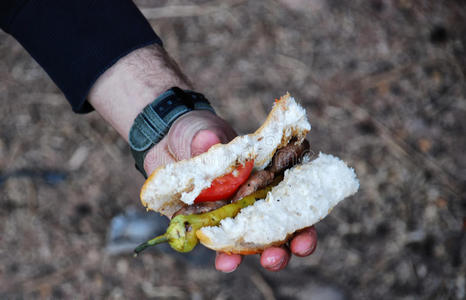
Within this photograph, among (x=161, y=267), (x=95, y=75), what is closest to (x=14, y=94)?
(x=95, y=75)

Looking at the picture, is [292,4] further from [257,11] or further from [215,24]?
[215,24]

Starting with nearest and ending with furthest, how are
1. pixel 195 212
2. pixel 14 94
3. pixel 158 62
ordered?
pixel 195 212 < pixel 158 62 < pixel 14 94

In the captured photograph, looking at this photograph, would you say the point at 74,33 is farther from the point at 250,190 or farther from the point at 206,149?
the point at 250,190

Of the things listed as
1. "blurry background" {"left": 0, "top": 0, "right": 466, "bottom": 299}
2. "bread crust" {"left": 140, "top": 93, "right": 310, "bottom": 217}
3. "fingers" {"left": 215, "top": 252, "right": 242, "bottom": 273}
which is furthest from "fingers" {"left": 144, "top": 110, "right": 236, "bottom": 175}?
"blurry background" {"left": 0, "top": 0, "right": 466, "bottom": 299}

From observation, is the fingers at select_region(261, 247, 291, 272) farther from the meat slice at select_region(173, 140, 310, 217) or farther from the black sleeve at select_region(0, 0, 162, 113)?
the black sleeve at select_region(0, 0, 162, 113)

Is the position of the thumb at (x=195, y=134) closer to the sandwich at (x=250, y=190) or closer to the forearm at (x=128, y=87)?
the sandwich at (x=250, y=190)

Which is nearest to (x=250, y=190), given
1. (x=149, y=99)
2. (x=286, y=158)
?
(x=286, y=158)
